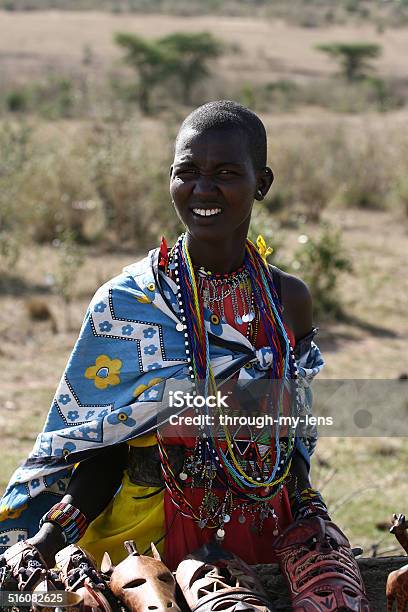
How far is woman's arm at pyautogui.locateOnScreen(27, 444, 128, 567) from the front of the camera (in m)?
2.51

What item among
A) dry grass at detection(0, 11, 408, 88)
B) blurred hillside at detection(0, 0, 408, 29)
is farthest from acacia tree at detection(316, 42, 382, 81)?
blurred hillside at detection(0, 0, 408, 29)

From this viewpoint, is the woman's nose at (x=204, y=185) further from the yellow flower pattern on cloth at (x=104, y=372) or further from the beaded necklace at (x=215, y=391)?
the yellow flower pattern on cloth at (x=104, y=372)

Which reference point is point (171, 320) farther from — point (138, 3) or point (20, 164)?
point (138, 3)

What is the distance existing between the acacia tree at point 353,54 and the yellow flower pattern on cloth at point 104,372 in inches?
1280

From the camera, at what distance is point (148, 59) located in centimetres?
2856

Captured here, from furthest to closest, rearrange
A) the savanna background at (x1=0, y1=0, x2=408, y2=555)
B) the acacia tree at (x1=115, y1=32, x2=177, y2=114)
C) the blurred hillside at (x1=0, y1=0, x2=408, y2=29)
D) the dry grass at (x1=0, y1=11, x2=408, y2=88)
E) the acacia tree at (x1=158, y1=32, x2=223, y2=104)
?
1. the blurred hillside at (x1=0, y1=0, x2=408, y2=29)
2. the dry grass at (x1=0, y1=11, x2=408, y2=88)
3. the acacia tree at (x1=158, y1=32, x2=223, y2=104)
4. the acacia tree at (x1=115, y1=32, x2=177, y2=114)
5. the savanna background at (x1=0, y1=0, x2=408, y2=555)

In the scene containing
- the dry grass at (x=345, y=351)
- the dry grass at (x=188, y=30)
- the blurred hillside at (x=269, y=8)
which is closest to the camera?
the dry grass at (x=345, y=351)

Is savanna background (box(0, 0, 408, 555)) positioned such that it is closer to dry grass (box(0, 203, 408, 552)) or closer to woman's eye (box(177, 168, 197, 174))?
dry grass (box(0, 203, 408, 552))

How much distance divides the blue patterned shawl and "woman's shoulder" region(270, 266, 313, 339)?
0.23 metres

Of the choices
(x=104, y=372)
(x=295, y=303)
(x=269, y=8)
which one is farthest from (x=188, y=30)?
(x=104, y=372)

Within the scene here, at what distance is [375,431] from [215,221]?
414cm

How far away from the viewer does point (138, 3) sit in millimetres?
49938

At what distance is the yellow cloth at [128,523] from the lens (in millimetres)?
2596

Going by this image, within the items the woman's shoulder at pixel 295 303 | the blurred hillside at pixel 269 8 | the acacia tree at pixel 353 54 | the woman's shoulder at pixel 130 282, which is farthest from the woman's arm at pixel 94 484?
the blurred hillside at pixel 269 8
